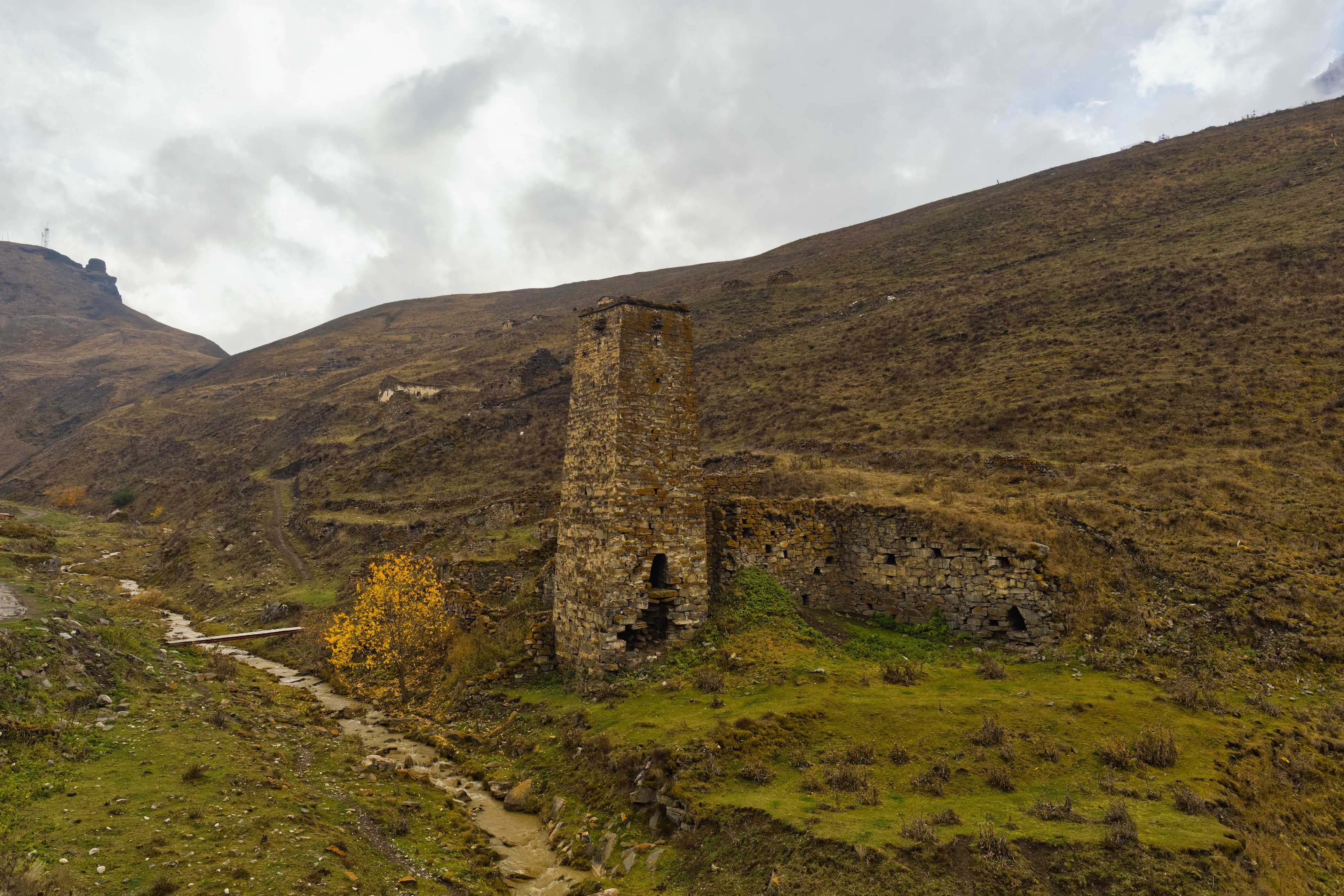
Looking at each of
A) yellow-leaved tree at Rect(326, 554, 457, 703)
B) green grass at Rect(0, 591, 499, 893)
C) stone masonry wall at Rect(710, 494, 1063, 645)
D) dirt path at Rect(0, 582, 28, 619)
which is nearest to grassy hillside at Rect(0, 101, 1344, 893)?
stone masonry wall at Rect(710, 494, 1063, 645)

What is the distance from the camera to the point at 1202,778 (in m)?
7.46

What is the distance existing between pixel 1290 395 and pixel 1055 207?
43.4 m

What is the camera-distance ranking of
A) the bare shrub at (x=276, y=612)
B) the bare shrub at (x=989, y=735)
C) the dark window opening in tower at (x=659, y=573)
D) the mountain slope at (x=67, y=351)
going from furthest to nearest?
the mountain slope at (x=67, y=351) → the bare shrub at (x=276, y=612) → the dark window opening in tower at (x=659, y=573) → the bare shrub at (x=989, y=735)

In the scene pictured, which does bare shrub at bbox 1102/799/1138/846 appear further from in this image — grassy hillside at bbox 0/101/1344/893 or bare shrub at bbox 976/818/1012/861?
bare shrub at bbox 976/818/1012/861

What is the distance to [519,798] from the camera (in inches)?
423

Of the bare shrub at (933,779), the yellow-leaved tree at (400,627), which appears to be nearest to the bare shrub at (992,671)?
the bare shrub at (933,779)

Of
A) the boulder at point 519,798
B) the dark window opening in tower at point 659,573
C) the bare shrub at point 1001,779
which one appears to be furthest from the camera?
the dark window opening in tower at point 659,573

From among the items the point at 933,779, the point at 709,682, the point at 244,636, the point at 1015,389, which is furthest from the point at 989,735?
the point at 244,636

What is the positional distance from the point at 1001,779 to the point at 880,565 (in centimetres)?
667

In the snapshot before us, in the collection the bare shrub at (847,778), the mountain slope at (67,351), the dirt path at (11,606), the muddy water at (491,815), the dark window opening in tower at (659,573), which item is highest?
the mountain slope at (67,351)

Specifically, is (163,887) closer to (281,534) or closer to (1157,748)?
(1157,748)

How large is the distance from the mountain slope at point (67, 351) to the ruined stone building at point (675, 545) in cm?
9909

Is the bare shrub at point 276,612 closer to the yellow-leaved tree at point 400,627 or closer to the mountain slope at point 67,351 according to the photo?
the yellow-leaved tree at point 400,627

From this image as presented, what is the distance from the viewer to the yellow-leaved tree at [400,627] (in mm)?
17016
